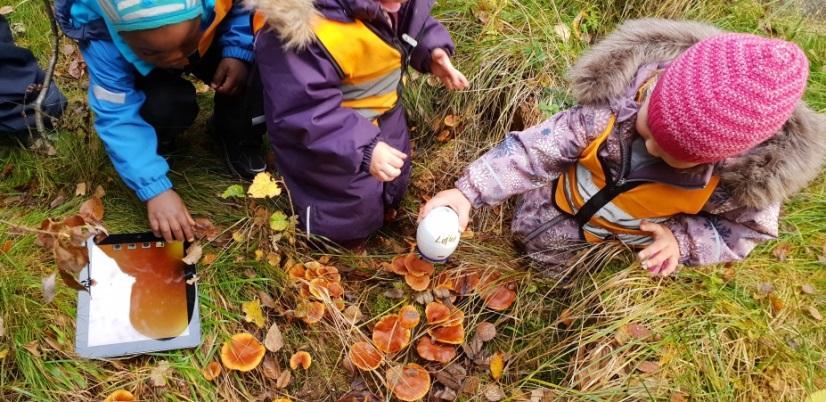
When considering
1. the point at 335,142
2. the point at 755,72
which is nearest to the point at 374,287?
the point at 335,142

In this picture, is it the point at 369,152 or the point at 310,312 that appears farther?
the point at 310,312

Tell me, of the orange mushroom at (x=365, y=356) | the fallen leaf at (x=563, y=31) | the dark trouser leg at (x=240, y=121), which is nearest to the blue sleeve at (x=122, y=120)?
the dark trouser leg at (x=240, y=121)

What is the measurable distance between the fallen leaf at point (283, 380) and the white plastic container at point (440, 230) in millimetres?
918

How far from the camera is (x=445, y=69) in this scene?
10.5ft

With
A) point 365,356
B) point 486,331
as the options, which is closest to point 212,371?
point 365,356

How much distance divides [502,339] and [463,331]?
0.81ft

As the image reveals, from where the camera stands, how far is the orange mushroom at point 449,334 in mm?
2861

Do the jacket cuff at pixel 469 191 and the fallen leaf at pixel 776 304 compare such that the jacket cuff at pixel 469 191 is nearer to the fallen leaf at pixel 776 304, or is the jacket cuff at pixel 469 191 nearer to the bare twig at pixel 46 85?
the fallen leaf at pixel 776 304

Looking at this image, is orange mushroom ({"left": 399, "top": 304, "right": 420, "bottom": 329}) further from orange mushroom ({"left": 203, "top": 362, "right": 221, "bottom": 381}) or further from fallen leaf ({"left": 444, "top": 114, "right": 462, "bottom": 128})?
fallen leaf ({"left": 444, "top": 114, "right": 462, "bottom": 128})

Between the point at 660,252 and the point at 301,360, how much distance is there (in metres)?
1.78

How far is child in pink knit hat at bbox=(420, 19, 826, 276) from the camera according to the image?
6.26 feet

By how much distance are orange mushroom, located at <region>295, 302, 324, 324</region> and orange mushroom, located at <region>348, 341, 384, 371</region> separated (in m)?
0.24

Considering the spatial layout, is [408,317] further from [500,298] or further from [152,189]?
[152,189]

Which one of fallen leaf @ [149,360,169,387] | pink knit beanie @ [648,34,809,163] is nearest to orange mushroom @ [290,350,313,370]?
fallen leaf @ [149,360,169,387]
